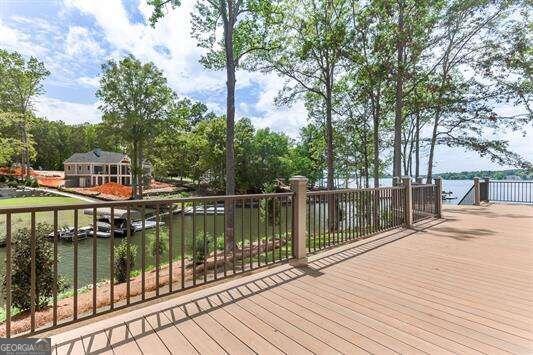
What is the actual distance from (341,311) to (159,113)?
29.5m

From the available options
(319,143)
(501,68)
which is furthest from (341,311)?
(319,143)

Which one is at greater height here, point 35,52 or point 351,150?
point 35,52

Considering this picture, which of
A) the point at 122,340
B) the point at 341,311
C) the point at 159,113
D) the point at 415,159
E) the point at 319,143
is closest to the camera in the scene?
the point at 122,340

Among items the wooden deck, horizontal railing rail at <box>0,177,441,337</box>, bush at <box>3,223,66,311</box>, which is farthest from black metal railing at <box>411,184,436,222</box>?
bush at <box>3,223,66,311</box>

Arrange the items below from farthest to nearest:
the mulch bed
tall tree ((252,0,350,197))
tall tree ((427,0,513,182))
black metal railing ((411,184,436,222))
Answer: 1. tall tree ((252,0,350,197))
2. tall tree ((427,0,513,182))
3. black metal railing ((411,184,436,222))
4. the mulch bed

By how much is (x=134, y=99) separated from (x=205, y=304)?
28.4 m

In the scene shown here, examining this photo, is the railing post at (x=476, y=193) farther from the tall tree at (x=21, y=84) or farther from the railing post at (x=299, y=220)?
the tall tree at (x=21, y=84)

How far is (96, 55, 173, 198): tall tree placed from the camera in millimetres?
26797

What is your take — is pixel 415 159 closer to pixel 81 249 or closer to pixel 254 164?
pixel 81 249

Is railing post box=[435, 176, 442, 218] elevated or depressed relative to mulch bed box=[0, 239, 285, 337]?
elevated

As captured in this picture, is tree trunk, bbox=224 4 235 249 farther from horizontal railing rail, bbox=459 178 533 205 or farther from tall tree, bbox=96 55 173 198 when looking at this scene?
tall tree, bbox=96 55 173 198

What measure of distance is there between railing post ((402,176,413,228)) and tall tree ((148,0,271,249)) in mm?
4390

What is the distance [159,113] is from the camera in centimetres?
2900

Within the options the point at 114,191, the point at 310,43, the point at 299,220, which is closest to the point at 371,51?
the point at 310,43
